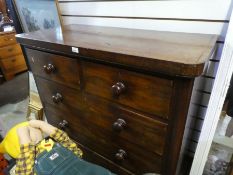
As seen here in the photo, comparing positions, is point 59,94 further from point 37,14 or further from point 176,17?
point 37,14

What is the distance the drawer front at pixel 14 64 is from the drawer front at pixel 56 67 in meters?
2.28

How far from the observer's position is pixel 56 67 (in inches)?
37.4

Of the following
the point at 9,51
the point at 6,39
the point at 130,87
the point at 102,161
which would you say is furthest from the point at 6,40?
the point at 130,87

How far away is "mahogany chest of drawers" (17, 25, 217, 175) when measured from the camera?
24.0 inches

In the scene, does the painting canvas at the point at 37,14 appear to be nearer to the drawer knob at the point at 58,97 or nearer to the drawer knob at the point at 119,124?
the drawer knob at the point at 58,97

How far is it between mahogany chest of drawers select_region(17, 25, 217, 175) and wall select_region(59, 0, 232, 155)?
0.11 meters

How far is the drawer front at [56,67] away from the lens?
0.87m

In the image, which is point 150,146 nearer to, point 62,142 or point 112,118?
point 112,118

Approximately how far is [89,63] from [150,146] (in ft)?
1.43

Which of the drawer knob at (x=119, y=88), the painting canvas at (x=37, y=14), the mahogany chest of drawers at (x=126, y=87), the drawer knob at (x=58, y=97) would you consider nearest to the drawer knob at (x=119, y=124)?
the mahogany chest of drawers at (x=126, y=87)

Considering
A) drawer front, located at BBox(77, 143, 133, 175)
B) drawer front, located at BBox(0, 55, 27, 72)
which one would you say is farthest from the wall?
drawer front, located at BBox(0, 55, 27, 72)

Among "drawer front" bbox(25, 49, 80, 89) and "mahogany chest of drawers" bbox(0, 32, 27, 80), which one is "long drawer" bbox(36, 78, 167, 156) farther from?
"mahogany chest of drawers" bbox(0, 32, 27, 80)

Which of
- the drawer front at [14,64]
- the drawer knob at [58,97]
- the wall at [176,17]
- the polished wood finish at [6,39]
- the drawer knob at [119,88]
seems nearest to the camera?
the drawer knob at [119,88]

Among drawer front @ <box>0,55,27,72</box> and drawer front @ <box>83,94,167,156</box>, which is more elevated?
drawer front @ <box>83,94,167,156</box>
